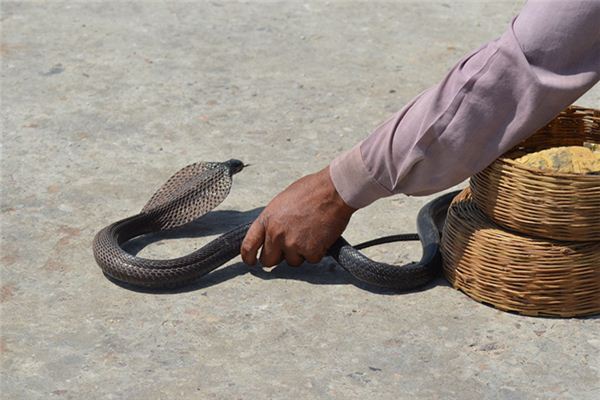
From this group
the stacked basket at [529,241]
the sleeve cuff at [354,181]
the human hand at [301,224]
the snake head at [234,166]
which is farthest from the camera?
the snake head at [234,166]

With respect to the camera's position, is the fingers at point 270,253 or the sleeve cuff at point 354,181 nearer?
the sleeve cuff at point 354,181

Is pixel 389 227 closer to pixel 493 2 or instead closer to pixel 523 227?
pixel 523 227

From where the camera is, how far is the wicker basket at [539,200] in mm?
3646

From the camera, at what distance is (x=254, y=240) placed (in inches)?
163

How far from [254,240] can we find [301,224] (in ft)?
0.61

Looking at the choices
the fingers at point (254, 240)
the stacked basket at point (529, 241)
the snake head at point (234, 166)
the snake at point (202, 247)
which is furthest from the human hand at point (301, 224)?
the snake head at point (234, 166)

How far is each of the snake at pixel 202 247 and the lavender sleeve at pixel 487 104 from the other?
1.01 ft

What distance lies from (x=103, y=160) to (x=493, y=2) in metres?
2.90

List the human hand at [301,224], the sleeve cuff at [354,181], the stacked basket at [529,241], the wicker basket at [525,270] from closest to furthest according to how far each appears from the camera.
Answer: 1. the stacked basket at [529,241]
2. the wicker basket at [525,270]
3. the sleeve cuff at [354,181]
4. the human hand at [301,224]

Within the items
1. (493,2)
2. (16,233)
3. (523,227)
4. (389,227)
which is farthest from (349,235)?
(493,2)

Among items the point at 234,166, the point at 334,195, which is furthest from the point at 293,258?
the point at 234,166

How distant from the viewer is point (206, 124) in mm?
5527

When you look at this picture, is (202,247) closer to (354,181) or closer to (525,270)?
(354,181)

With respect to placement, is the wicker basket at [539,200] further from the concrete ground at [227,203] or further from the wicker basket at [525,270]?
the concrete ground at [227,203]
